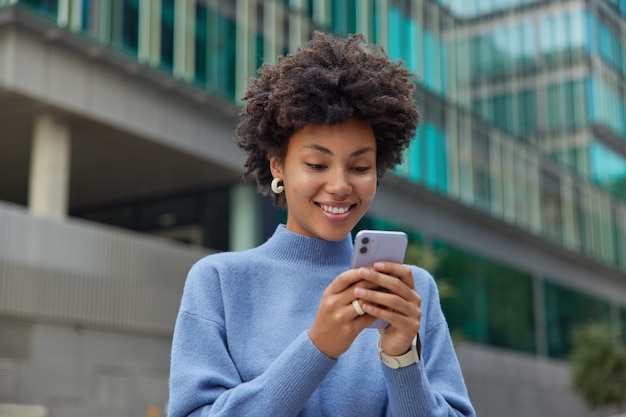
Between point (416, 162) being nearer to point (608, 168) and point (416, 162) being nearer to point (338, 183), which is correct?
point (608, 168)

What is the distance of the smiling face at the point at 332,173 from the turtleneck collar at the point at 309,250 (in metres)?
0.09

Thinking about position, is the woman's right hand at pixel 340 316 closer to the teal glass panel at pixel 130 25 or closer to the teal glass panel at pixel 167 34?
the teal glass panel at pixel 130 25

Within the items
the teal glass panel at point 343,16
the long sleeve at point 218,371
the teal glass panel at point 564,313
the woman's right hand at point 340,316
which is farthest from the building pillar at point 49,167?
the teal glass panel at point 564,313

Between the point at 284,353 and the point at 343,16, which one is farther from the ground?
the point at 343,16

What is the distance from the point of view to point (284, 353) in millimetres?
2027

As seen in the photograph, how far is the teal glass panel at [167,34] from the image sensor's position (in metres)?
18.3

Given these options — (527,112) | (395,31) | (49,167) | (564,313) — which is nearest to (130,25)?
(49,167)

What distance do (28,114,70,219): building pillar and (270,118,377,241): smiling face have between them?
15520 mm

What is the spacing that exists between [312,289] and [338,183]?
0.31m

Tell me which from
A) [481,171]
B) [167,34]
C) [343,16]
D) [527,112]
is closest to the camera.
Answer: [167,34]

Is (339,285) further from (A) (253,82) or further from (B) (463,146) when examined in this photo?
(B) (463,146)

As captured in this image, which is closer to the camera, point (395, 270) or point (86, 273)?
point (395, 270)

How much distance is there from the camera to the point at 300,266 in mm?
2367

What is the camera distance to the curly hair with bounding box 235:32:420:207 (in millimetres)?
2215
